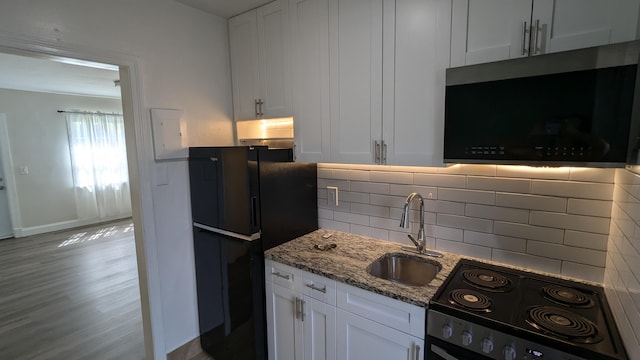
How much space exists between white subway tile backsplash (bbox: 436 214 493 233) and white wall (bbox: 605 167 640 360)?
49 cm

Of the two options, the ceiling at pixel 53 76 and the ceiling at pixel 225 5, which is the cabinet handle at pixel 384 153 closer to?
the ceiling at pixel 225 5

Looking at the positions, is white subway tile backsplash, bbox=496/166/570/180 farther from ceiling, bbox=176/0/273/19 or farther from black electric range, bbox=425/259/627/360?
ceiling, bbox=176/0/273/19

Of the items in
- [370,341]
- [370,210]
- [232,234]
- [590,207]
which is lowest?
[370,341]

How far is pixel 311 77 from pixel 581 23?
127 centimetres

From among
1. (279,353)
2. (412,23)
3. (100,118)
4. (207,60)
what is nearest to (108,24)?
(207,60)

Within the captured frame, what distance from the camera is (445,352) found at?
1.21 m

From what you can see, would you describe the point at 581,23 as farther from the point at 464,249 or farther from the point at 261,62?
the point at 261,62

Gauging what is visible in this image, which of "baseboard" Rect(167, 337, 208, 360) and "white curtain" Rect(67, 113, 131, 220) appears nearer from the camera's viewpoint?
"baseboard" Rect(167, 337, 208, 360)

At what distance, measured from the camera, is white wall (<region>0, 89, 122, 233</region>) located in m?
5.12

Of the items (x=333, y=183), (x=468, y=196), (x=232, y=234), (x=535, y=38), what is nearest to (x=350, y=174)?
(x=333, y=183)

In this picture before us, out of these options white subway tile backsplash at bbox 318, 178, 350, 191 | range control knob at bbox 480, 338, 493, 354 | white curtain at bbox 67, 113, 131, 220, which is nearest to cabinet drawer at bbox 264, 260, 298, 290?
white subway tile backsplash at bbox 318, 178, 350, 191

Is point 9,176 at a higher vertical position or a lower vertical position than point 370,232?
higher

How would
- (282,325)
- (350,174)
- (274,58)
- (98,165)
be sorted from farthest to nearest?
(98,165)
(350,174)
(274,58)
(282,325)

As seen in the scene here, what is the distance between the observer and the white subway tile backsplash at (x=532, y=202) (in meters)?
1.45
